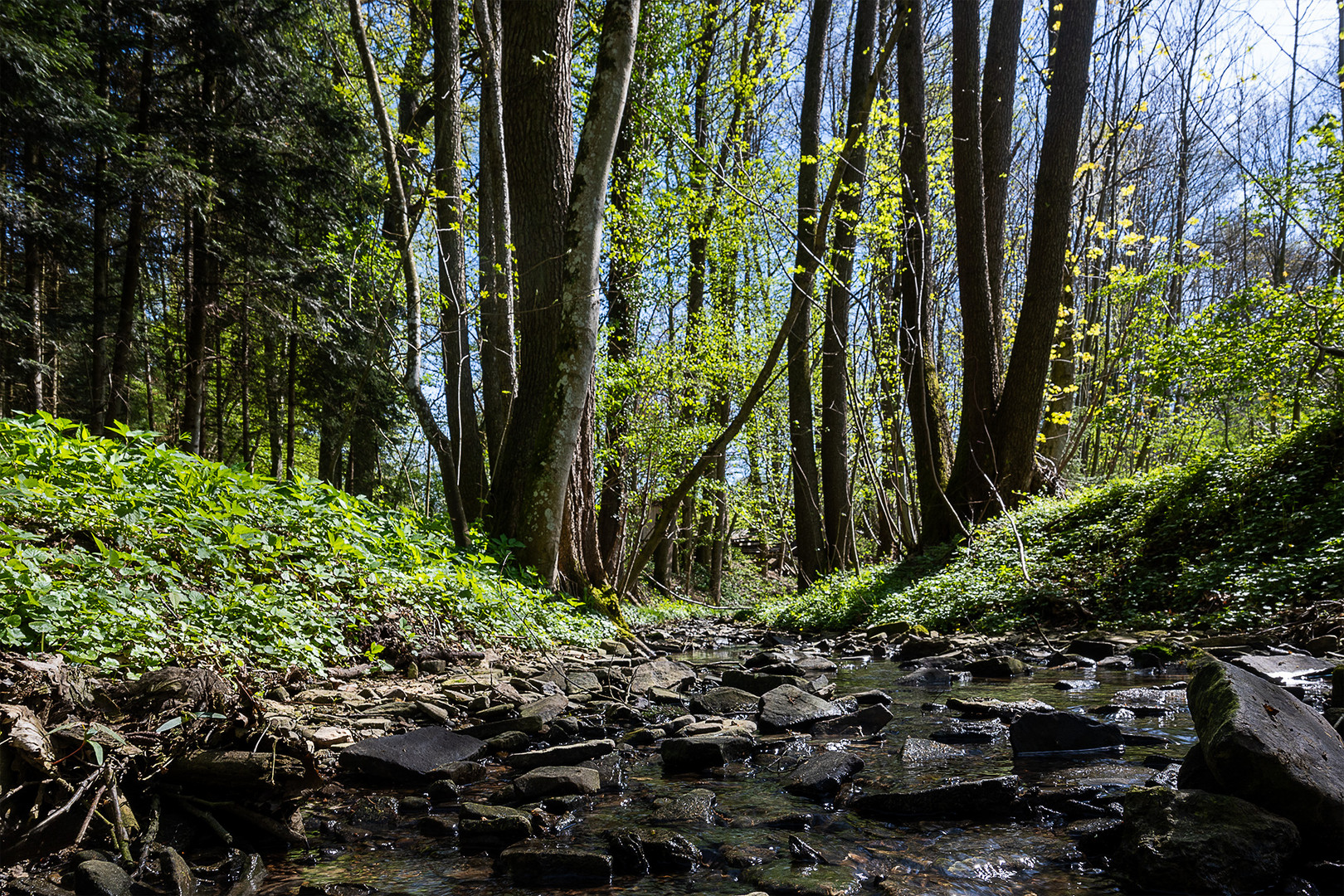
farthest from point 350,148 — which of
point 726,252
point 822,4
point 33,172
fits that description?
point 822,4

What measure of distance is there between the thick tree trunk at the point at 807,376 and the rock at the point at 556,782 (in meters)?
10.8

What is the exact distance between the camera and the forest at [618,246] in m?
7.87

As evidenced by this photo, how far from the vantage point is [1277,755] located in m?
2.00

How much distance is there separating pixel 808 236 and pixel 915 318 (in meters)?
2.12

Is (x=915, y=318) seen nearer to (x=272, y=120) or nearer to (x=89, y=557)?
(x=89, y=557)

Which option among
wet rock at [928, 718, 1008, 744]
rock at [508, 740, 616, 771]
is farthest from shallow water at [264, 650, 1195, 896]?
rock at [508, 740, 616, 771]

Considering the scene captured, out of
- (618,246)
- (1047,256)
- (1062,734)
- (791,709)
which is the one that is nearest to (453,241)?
(618,246)

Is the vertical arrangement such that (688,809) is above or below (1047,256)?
below

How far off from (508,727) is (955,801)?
2.07 metres

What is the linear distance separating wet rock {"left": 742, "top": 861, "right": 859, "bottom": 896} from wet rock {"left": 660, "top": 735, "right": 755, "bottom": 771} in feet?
3.70

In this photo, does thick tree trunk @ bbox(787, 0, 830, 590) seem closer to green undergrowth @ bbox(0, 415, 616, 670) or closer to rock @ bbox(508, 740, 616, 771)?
green undergrowth @ bbox(0, 415, 616, 670)

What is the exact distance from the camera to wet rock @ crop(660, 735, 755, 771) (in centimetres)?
324

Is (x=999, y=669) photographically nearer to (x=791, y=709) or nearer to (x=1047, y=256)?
(x=791, y=709)

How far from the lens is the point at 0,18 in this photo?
399 inches
